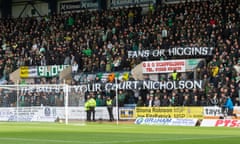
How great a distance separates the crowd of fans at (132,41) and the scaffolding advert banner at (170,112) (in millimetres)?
433

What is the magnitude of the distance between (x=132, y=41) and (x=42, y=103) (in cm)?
1040

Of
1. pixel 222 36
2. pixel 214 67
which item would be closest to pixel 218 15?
pixel 222 36

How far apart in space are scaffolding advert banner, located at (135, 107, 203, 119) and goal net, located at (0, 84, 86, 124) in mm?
3690

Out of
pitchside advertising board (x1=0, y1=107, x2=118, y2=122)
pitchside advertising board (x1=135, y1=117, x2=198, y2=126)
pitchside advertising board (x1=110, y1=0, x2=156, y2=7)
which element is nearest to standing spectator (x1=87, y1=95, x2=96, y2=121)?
pitchside advertising board (x1=0, y1=107, x2=118, y2=122)

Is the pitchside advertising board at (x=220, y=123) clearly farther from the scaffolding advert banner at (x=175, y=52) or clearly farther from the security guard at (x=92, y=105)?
the security guard at (x=92, y=105)

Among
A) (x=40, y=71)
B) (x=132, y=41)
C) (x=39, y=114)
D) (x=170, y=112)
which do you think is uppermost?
(x=132, y=41)

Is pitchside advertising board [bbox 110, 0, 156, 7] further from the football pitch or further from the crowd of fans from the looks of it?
the football pitch

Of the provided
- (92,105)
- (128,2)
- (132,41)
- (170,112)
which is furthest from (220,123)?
(128,2)

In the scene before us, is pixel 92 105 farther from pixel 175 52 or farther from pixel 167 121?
pixel 175 52

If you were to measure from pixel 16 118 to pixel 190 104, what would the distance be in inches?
411

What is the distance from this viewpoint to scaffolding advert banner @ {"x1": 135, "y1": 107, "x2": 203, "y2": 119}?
1549 inches

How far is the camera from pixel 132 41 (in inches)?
1934

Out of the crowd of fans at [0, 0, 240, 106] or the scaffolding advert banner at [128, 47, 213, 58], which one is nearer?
the crowd of fans at [0, 0, 240, 106]

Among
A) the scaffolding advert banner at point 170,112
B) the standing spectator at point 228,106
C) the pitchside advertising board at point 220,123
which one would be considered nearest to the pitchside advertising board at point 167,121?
the scaffolding advert banner at point 170,112
